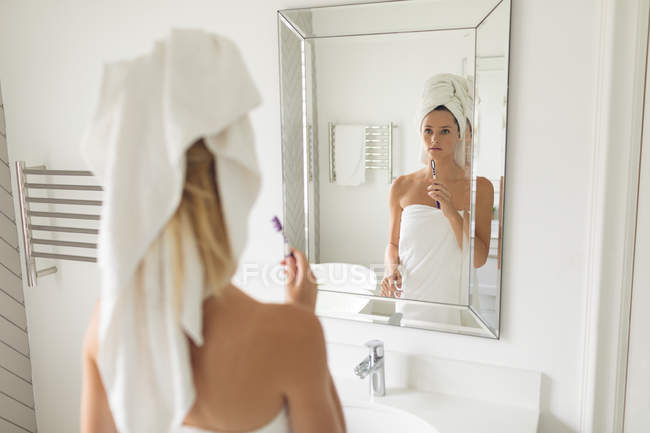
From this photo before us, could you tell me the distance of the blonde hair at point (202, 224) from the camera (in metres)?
0.64

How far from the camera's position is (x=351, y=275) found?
1575 millimetres

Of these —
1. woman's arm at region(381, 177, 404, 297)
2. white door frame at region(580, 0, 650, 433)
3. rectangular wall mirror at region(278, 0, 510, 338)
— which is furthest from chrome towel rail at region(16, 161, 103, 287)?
white door frame at region(580, 0, 650, 433)

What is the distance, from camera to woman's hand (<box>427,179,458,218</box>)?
141 centimetres

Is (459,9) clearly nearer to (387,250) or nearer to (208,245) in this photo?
(387,250)

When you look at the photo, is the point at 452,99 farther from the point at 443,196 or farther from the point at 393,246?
the point at 393,246

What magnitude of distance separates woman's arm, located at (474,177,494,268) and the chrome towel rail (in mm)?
1251

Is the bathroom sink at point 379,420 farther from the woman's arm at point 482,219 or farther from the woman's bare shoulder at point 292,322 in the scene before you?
the woman's bare shoulder at point 292,322

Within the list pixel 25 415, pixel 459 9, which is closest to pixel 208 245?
pixel 459 9

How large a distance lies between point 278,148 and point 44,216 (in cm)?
97

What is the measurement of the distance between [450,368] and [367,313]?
0.93 feet

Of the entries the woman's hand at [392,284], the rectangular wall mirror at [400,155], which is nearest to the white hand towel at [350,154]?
the rectangular wall mirror at [400,155]

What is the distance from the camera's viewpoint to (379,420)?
4.40 ft

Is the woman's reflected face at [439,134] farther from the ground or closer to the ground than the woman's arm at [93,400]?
farther from the ground

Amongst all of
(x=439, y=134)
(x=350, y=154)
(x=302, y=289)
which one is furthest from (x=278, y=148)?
(x=302, y=289)
